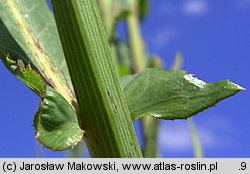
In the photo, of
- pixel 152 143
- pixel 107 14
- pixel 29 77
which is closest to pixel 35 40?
pixel 29 77

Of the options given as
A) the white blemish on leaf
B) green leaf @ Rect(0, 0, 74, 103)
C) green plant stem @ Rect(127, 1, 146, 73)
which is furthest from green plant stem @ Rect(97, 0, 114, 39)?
the white blemish on leaf

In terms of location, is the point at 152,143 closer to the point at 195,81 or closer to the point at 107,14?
the point at 107,14

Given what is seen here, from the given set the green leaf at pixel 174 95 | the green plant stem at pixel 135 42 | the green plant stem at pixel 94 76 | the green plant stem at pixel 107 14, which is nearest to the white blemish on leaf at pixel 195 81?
the green leaf at pixel 174 95

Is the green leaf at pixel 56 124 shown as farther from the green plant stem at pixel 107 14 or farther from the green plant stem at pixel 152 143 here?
the green plant stem at pixel 107 14

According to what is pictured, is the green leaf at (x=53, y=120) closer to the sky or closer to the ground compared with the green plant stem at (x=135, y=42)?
closer to the ground

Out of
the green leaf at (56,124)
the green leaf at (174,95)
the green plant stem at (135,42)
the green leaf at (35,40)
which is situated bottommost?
the green leaf at (56,124)
